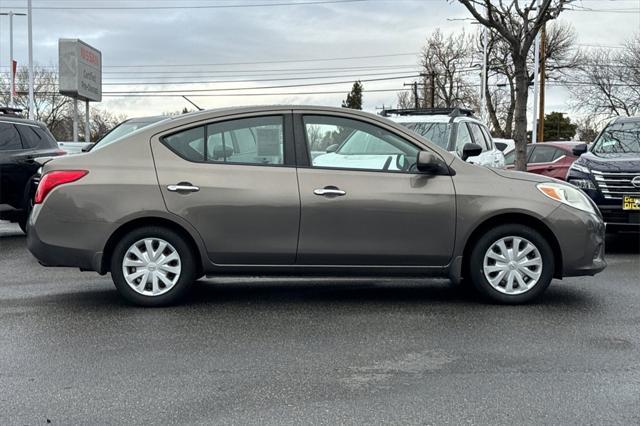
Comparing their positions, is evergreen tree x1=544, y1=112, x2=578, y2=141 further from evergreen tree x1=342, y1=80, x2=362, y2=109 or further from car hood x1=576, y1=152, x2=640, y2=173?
car hood x1=576, y1=152, x2=640, y2=173

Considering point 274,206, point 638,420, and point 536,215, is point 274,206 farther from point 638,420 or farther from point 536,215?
point 638,420

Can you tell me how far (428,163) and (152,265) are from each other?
2.43 m

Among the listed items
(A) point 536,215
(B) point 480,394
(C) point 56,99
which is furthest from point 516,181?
(C) point 56,99

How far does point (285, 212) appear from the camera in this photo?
557 centimetres

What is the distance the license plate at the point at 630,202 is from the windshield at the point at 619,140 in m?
1.14

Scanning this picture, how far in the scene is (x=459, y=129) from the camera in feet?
34.2

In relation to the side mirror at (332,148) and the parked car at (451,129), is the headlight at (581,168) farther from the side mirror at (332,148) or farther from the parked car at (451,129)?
the side mirror at (332,148)

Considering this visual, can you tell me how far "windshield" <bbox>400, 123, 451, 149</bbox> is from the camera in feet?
33.9

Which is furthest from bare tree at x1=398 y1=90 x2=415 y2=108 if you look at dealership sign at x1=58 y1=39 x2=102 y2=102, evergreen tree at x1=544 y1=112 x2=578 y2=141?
dealership sign at x1=58 y1=39 x2=102 y2=102

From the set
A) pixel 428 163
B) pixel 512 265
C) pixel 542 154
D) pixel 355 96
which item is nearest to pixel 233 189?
pixel 428 163

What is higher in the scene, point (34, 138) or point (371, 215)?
point (34, 138)

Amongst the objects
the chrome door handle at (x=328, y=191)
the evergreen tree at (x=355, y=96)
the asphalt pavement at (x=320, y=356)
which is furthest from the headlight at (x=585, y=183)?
the evergreen tree at (x=355, y=96)

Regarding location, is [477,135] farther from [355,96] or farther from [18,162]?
[355,96]

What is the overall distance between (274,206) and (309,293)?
3.94ft
